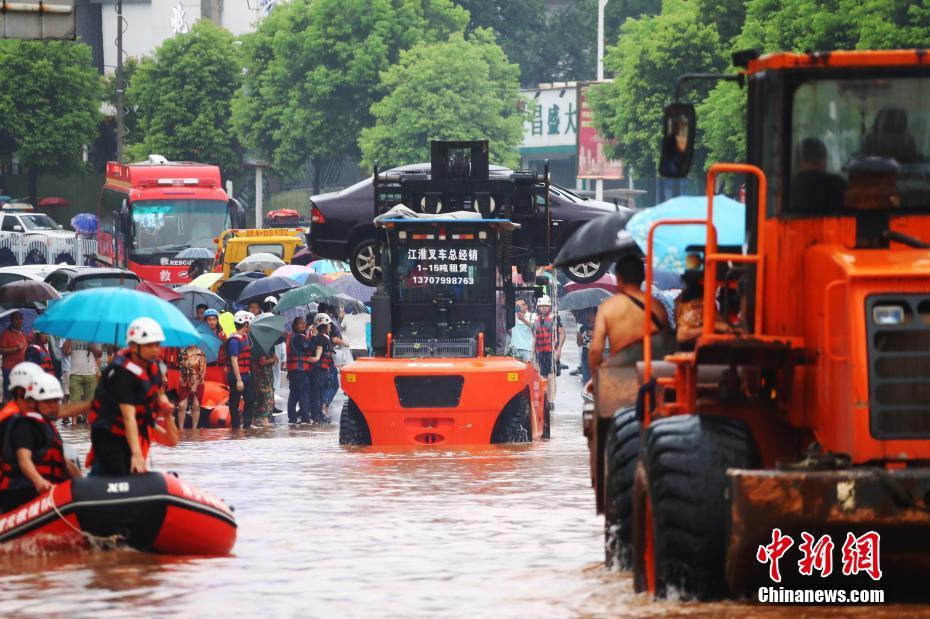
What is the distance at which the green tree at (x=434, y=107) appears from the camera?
70000 mm

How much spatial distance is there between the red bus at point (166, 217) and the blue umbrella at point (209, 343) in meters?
22.4

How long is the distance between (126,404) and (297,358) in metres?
16.9

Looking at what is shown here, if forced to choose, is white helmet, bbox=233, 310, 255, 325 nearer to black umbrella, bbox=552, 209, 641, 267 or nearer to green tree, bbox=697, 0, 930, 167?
green tree, bbox=697, 0, 930, 167

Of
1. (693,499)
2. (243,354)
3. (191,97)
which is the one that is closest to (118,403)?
(693,499)

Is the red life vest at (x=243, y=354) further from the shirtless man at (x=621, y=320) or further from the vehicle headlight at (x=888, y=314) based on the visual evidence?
the vehicle headlight at (x=888, y=314)

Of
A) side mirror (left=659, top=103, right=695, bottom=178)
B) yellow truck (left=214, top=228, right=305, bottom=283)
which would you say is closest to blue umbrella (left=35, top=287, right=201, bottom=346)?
side mirror (left=659, top=103, right=695, bottom=178)

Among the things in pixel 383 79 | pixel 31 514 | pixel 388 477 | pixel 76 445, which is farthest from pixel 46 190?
pixel 31 514

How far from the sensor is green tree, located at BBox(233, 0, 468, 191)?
2896 inches

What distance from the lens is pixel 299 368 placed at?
30547 mm

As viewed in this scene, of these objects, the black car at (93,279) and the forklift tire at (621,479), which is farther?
the black car at (93,279)

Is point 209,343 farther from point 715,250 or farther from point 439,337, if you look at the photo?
point 715,250

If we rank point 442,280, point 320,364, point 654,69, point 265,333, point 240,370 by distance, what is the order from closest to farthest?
point 442,280 < point 240,370 < point 265,333 < point 320,364 < point 654,69
